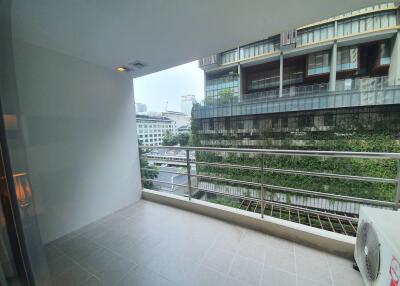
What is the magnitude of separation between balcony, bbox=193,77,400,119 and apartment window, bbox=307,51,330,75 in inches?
111

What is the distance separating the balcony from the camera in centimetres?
548

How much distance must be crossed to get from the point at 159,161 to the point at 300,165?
3.65 meters

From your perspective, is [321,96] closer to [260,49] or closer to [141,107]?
[260,49]

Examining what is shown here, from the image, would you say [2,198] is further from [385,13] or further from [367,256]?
[385,13]

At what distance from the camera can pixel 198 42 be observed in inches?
59.9

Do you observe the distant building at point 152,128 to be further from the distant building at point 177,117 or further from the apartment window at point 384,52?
the apartment window at point 384,52

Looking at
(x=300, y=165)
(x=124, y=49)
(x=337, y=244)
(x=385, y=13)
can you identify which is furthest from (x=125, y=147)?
(x=385, y=13)

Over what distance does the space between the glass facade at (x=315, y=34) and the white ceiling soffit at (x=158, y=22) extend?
30.2 feet

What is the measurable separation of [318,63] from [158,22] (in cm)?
1075

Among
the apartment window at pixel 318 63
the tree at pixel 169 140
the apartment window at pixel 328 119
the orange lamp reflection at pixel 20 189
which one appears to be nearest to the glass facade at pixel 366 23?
the apartment window at pixel 318 63

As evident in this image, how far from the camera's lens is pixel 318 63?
28.1ft

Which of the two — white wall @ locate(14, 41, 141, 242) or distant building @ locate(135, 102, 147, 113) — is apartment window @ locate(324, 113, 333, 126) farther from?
white wall @ locate(14, 41, 141, 242)

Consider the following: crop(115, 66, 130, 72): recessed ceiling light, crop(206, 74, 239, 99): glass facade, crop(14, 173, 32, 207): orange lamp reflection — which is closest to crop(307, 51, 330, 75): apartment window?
crop(206, 74, 239, 99): glass facade

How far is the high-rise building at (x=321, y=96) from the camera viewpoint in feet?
18.6
